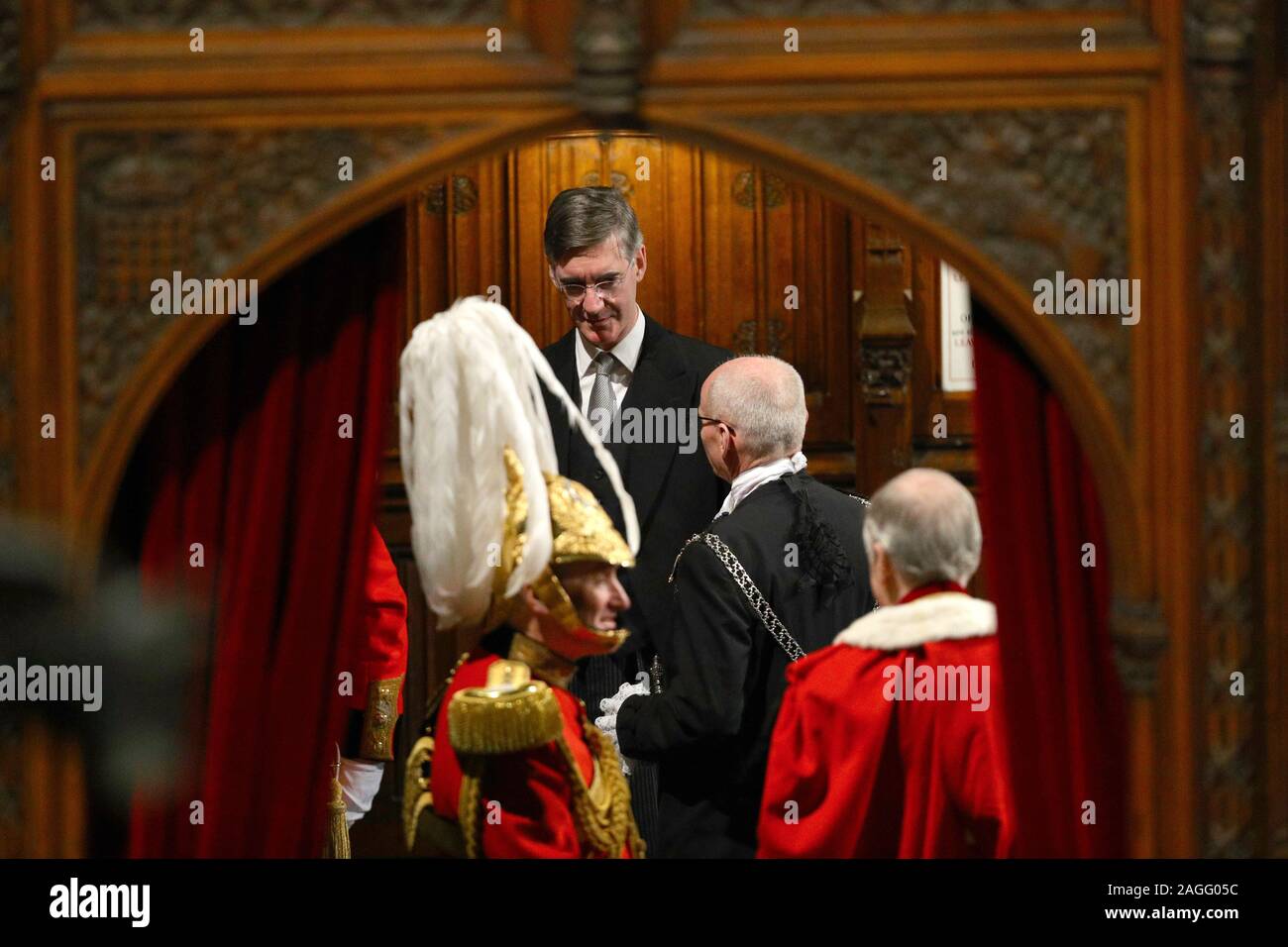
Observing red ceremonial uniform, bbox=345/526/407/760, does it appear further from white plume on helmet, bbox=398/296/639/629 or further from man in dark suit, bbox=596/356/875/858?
white plume on helmet, bbox=398/296/639/629

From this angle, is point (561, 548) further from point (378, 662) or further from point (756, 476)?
point (378, 662)

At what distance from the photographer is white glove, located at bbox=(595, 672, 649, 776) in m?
3.79

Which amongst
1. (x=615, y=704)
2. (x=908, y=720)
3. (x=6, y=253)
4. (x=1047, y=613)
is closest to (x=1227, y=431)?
(x=1047, y=613)

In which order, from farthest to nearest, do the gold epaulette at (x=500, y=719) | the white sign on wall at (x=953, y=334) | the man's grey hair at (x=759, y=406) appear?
the white sign on wall at (x=953, y=334) < the man's grey hair at (x=759, y=406) < the gold epaulette at (x=500, y=719)

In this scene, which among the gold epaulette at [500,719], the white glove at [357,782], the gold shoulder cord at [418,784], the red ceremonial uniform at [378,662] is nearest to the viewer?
the gold epaulette at [500,719]

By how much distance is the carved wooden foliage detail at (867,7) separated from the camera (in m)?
2.98

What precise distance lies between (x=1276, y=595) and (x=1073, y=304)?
23.8 inches

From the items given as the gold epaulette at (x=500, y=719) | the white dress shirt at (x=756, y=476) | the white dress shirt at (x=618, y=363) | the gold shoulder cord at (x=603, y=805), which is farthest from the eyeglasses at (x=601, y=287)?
the gold epaulette at (x=500, y=719)

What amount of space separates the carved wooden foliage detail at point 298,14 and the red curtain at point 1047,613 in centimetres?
103

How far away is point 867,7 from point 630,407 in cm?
138

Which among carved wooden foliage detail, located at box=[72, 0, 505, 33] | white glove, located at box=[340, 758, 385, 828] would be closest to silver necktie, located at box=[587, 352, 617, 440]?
white glove, located at box=[340, 758, 385, 828]

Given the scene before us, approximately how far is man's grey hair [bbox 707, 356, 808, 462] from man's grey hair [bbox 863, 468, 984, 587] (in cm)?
46

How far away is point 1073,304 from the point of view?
2986mm

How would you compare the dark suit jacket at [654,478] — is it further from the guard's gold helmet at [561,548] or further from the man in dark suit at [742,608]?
the guard's gold helmet at [561,548]
